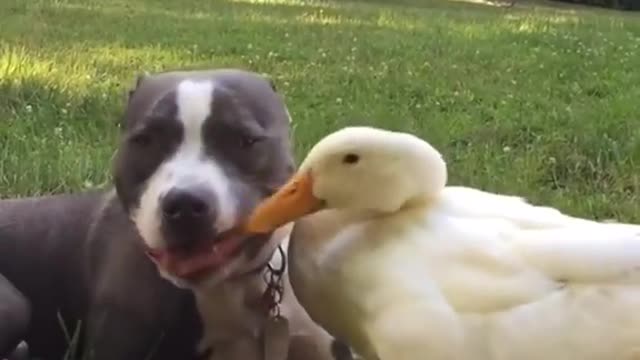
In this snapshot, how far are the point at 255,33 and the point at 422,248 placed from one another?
836 centimetres

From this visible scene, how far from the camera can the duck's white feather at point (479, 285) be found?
8.40ft

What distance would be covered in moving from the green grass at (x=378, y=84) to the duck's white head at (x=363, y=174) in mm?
1625

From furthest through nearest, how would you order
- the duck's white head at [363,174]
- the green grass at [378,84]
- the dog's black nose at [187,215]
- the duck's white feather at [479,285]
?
the green grass at [378,84] → the duck's white head at [363,174] → the dog's black nose at [187,215] → the duck's white feather at [479,285]

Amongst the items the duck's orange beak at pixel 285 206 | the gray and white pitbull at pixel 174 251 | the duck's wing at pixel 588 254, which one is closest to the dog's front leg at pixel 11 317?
the gray and white pitbull at pixel 174 251

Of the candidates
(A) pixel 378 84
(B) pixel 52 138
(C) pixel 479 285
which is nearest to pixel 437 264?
(C) pixel 479 285

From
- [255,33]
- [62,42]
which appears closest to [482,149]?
[62,42]

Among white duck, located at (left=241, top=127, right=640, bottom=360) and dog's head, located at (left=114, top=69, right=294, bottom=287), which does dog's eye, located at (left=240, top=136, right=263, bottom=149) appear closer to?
dog's head, located at (left=114, top=69, right=294, bottom=287)

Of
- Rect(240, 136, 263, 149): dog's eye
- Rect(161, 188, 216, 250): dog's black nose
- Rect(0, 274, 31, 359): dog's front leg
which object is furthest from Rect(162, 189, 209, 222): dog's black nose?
Rect(0, 274, 31, 359): dog's front leg

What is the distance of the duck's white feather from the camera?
2561 millimetres

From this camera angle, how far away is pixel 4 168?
4.53 meters

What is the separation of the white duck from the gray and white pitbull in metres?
0.11

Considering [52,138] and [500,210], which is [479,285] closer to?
[500,210]

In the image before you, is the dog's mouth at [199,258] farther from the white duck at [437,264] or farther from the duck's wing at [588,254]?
the duck's wing at [588,254]

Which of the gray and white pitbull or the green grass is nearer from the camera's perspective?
the gray and white pitbull
